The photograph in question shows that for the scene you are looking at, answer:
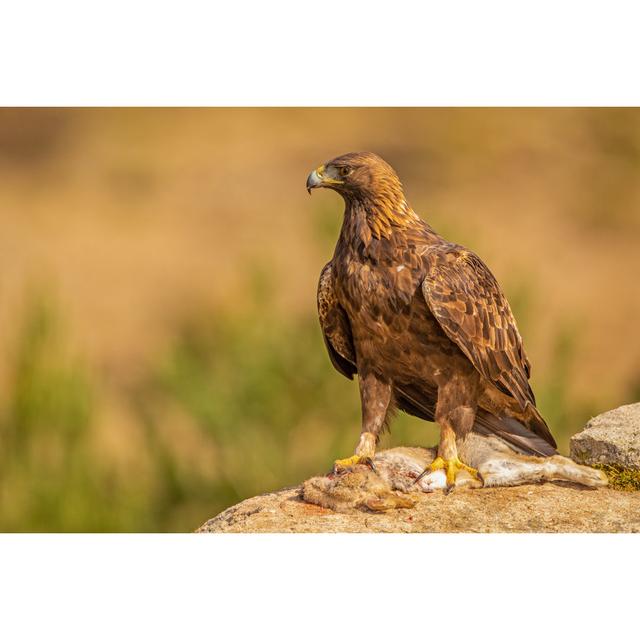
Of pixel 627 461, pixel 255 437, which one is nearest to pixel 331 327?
pixel 627 461

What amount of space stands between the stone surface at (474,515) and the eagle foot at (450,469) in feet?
0.18

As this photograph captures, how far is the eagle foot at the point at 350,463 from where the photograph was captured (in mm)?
5895

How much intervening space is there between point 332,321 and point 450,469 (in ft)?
3.42

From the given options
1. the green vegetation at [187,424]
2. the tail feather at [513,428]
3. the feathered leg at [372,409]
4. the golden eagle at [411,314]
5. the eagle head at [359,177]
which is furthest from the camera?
the green vegetation at [187,424]

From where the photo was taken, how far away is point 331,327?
6.20m

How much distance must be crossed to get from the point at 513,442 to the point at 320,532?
1290 millimetres

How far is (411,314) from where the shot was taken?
19.1ft

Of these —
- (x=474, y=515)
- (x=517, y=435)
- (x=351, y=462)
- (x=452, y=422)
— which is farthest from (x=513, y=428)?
(x=351, y=462)

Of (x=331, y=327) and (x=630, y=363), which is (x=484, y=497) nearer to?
(x=331, y=327)

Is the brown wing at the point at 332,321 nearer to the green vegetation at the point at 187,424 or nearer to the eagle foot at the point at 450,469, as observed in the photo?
the eagle foot at the point at 450,469

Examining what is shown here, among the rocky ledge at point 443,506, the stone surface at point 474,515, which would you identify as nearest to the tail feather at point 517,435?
the rocky ledge at point 443,506

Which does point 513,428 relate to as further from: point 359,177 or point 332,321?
point 359,177

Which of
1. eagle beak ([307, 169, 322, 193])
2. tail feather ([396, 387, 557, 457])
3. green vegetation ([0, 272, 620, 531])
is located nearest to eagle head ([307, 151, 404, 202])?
eagle beak ([307, 169, 322, 193])

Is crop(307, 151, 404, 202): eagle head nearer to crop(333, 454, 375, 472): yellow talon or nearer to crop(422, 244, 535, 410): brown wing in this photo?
crop(422, 244, 535, 410): brown wing
